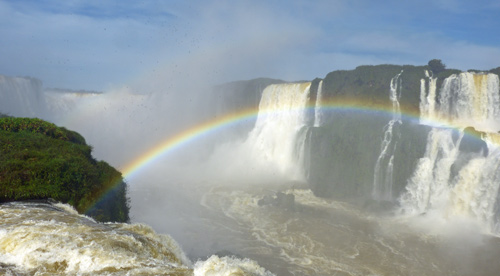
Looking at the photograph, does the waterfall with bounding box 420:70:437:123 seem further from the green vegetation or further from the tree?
the green vegetation

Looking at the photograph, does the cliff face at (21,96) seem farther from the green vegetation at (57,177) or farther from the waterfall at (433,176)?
the waterfall at (433,176)

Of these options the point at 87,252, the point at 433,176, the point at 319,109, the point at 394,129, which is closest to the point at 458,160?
the point at 433,176

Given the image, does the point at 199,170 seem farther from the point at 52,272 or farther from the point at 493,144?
the point at 52,272

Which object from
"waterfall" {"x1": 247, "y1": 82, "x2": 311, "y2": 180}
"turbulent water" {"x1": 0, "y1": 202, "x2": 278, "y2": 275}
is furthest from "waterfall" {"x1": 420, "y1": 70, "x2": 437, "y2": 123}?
"turbulent water" {"x1": 0, "y1": 202, "x2": 278, "y2": 275}

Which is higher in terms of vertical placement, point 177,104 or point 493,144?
point 177,104

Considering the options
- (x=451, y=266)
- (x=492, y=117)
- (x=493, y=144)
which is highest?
(x=492, y=117)

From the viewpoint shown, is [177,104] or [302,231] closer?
[302,231]

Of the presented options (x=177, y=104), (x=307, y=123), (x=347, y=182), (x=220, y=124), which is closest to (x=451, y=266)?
(x=347, y=182)
